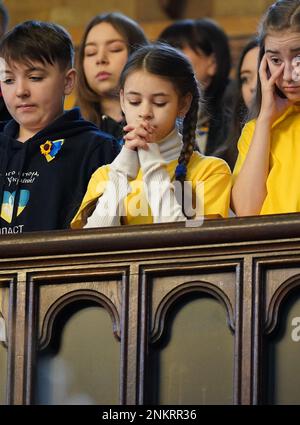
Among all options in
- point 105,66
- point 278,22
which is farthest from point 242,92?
point 278,22

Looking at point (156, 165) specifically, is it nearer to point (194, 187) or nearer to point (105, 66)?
point (194, 187)

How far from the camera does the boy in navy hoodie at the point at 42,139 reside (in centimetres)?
627

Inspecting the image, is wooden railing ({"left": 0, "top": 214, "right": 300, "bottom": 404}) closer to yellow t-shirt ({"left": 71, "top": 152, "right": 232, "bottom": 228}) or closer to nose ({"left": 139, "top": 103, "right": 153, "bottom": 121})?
yellow t-shirt ({"left": 71, "top": 152, "right": 232, "bottom": 228})

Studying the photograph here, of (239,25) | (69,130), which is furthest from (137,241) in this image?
(239,25)

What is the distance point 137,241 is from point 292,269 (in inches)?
19.3

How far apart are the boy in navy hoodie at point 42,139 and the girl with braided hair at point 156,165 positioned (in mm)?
228

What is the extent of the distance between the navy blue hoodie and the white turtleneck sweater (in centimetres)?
33


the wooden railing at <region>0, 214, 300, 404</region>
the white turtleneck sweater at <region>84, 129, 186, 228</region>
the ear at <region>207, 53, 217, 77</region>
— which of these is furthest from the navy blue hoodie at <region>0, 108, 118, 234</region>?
the ear at <region>207, 53, 217, 77</region>

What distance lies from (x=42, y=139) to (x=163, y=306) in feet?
3.80

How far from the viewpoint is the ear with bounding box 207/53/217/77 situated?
7750 mm

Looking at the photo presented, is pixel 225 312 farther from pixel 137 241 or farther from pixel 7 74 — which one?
pixel 7 74

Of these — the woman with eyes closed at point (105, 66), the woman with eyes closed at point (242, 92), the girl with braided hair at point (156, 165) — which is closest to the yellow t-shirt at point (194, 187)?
the girl with braided hair at point (156, 165)

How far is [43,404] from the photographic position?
5.58m

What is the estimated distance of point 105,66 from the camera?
734 centimetres
